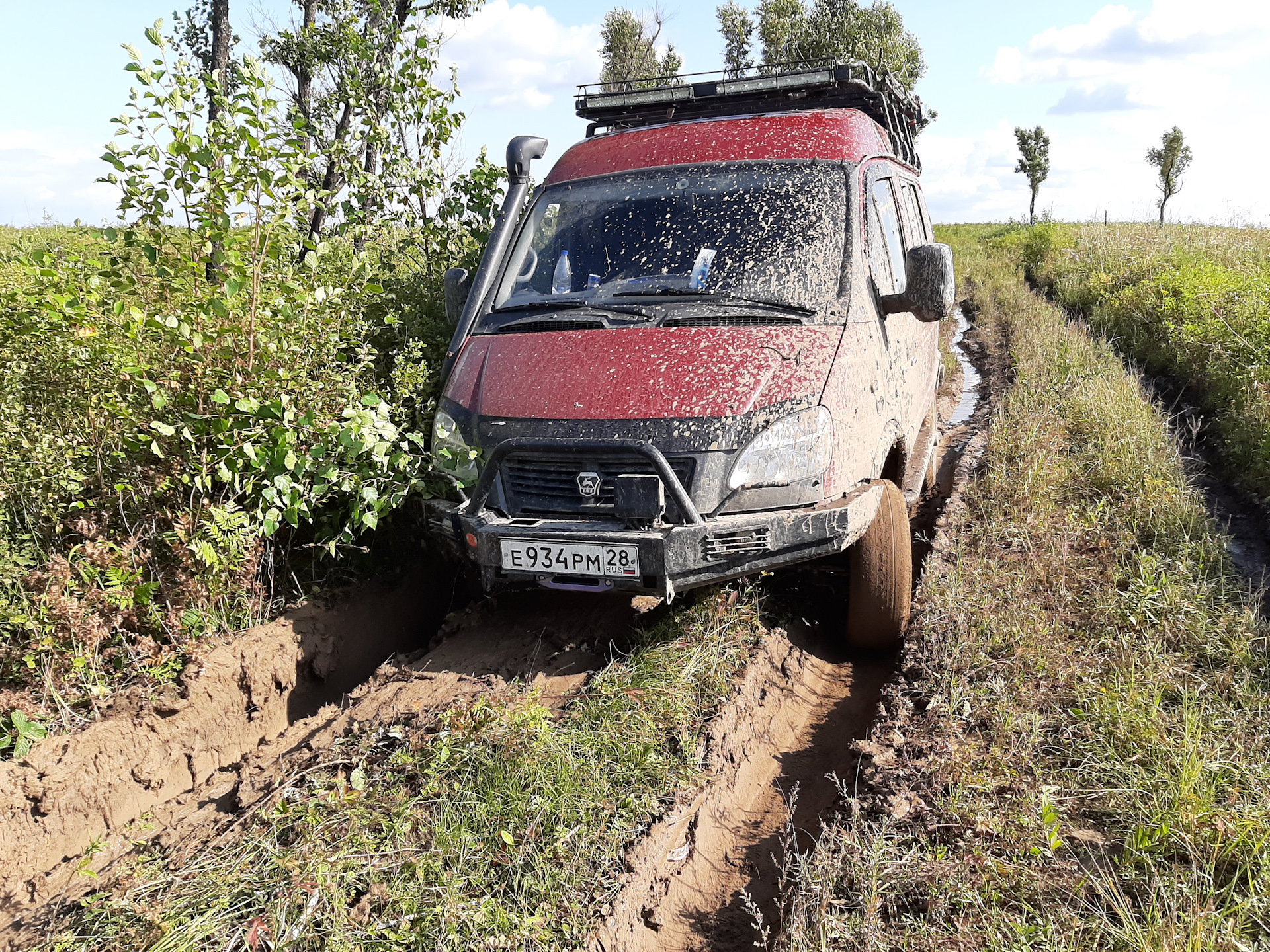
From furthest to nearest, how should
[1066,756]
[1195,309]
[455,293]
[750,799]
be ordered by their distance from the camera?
[1195,309] → [455,293] → [750,799] → [1066,756]

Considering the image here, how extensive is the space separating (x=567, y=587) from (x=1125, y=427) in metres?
5.01

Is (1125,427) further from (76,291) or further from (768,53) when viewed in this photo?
(768,53)

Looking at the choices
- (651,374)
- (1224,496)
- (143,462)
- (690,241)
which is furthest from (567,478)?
(1224,496)

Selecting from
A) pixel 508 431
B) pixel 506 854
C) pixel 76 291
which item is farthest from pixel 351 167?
pixel 506 854

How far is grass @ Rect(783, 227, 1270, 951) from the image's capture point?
2.30 metres

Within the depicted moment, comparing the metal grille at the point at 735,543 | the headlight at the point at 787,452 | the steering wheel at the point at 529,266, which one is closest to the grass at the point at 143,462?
the steering wheel at the point at 529,266

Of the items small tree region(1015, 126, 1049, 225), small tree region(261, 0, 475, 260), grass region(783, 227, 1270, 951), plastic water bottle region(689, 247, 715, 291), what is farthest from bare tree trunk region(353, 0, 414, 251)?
small tree region(1015, 126, 1049, 225)

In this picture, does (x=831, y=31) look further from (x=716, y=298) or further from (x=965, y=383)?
(x=716, y=298)

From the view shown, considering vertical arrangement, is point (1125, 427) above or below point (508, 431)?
below

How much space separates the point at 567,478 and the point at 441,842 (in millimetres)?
1421

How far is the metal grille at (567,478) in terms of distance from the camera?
10.7ft

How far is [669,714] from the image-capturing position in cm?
328

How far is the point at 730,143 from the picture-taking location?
4395 millimetres

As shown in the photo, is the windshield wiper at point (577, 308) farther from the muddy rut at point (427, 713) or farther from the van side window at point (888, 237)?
the muddy rut at point (427, 713)
